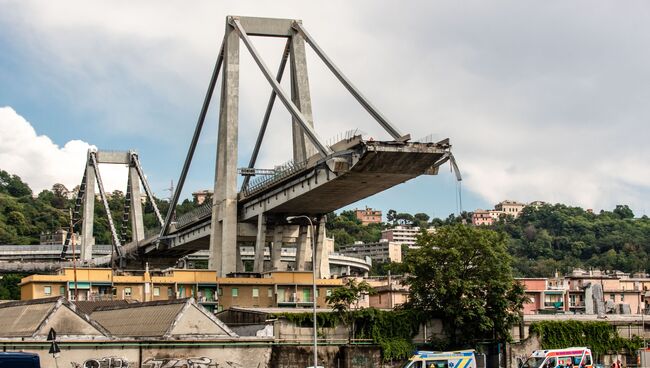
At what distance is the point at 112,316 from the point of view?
6425 cm

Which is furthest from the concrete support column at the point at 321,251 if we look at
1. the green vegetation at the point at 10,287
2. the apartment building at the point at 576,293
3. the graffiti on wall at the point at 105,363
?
the green vegetation at the point at 10,287

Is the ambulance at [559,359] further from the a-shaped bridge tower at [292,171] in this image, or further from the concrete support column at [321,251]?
the concrete support column at [321,251]

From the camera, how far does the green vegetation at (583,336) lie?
76688 mm

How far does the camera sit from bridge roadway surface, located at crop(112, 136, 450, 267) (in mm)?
82375

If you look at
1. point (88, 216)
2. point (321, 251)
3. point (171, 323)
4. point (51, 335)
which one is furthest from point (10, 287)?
point (51, 335)

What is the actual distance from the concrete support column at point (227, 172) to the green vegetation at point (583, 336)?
37.4 metres

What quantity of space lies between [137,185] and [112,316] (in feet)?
393

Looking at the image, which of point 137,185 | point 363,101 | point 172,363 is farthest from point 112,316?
point 137,185

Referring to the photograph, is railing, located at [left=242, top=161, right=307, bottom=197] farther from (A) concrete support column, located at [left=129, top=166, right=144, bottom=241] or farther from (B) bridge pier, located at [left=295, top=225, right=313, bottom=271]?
(A) concrete support column, located at [left=129, top=166, right=144, bottom=241]

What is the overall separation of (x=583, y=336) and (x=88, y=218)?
114 m

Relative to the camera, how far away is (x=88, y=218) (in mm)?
174625

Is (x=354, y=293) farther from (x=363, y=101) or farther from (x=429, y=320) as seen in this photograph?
(x=363, y=101)

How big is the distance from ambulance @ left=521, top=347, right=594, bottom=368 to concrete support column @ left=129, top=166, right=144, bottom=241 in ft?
381

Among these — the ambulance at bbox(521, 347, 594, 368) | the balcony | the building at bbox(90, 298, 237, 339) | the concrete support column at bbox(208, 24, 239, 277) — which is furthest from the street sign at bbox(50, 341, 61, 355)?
the balcony
